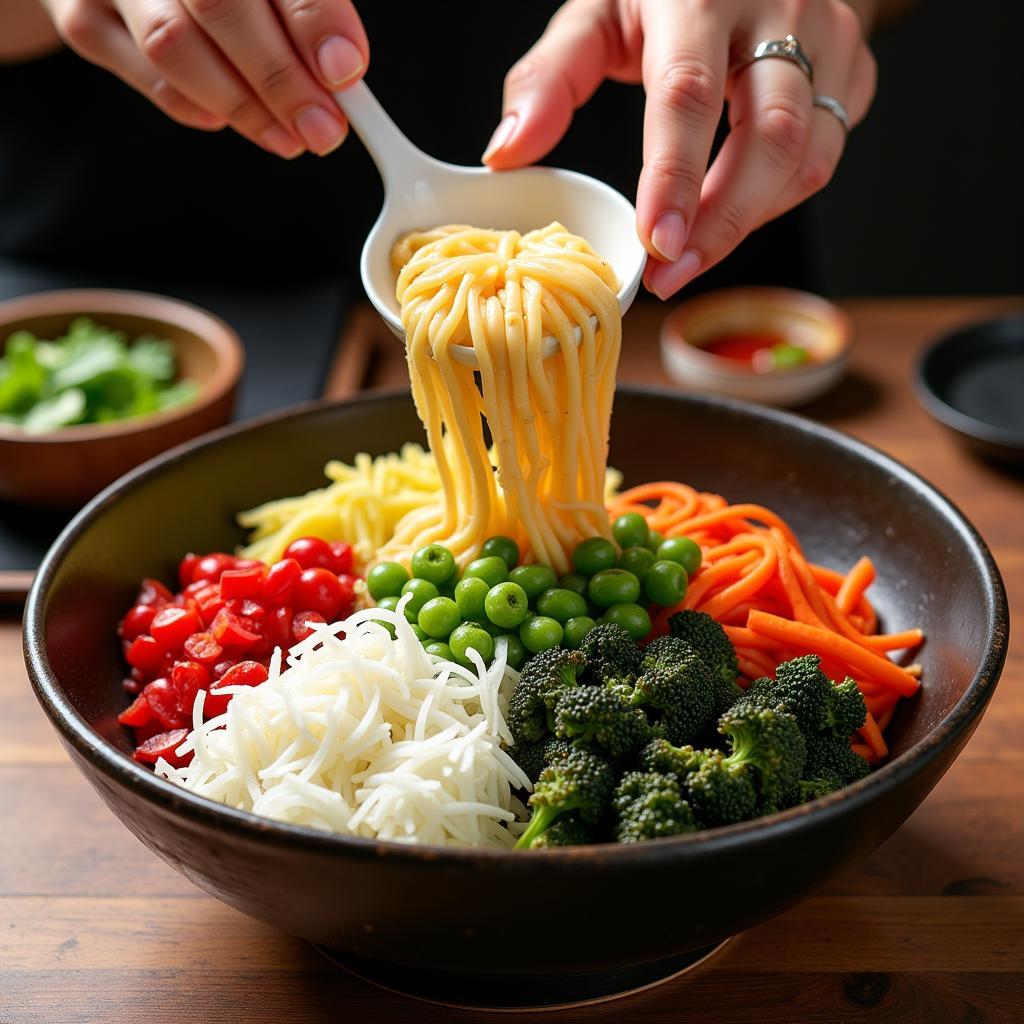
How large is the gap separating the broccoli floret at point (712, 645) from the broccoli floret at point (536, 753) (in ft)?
0.94

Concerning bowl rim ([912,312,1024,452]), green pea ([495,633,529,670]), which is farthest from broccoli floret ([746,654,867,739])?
bowl rim ([912,312,1024,452])

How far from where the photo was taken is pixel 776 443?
2473mm

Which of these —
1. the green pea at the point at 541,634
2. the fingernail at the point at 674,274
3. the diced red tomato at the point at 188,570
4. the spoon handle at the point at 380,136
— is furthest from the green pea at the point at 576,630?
the spoon handle at the point at 380,136

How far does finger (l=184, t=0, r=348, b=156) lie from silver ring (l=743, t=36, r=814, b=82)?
2.57 feet

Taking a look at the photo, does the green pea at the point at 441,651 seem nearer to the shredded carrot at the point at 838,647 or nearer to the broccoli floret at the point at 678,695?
the broccoli floret at the point at 678,695

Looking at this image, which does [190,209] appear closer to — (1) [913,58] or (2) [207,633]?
(2) [207,633]

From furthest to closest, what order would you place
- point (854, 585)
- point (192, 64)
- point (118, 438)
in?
point (118, 438)
point (854, 585)
point (192, 64)

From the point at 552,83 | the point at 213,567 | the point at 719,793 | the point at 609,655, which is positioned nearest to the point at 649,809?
the point at 719,793

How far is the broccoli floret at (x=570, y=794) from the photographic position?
1.56 metres

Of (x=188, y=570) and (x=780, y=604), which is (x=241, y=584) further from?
(x=780, y=604)

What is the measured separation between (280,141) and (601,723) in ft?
4.29

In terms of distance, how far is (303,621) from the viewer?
2064mm

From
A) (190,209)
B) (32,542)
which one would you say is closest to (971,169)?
(190,209)

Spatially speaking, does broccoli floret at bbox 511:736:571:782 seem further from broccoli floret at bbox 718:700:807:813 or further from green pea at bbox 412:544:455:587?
green pea at bbox 412:544:455:587
